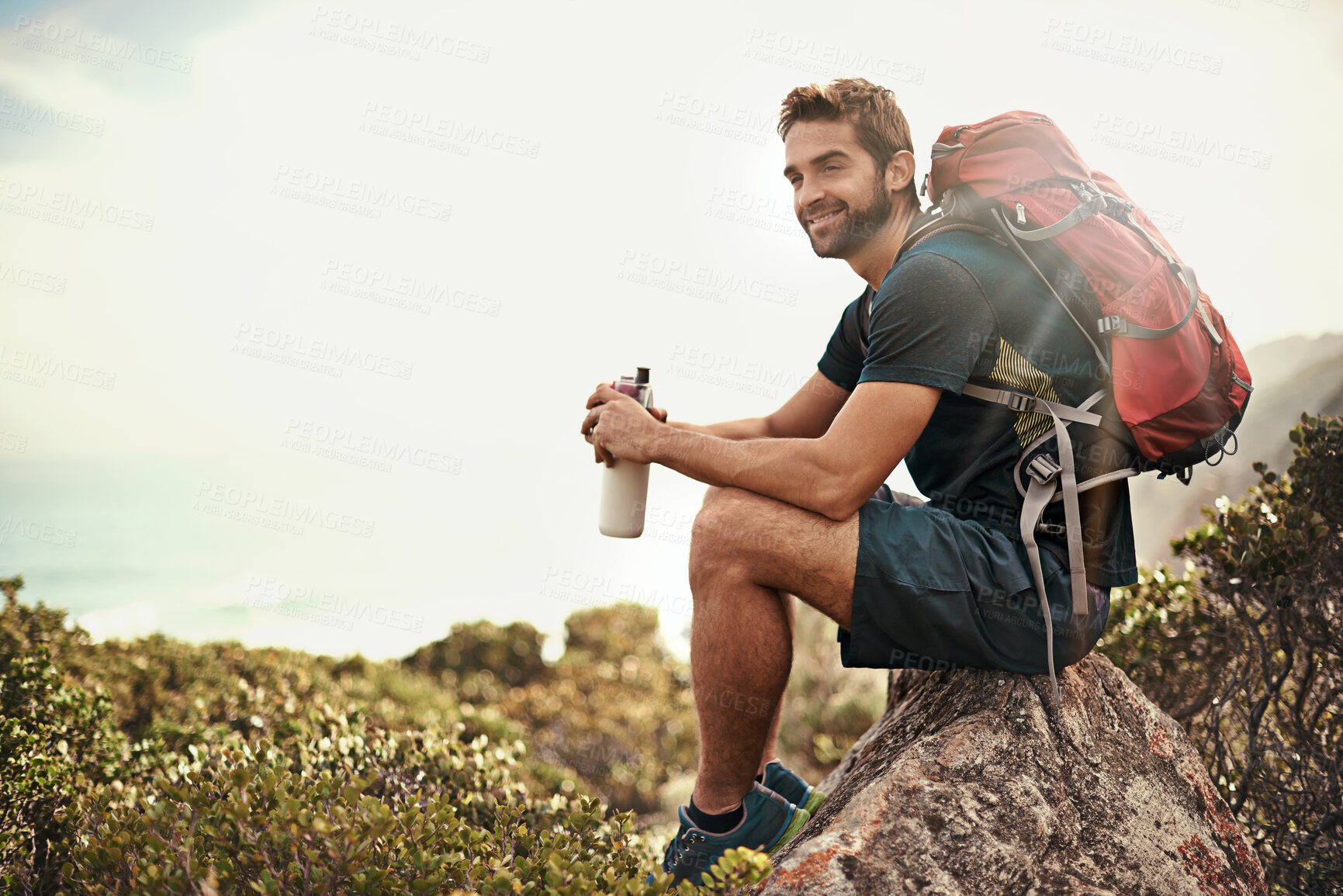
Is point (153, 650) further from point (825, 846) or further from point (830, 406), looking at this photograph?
point (825, 846)

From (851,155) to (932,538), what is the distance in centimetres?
142

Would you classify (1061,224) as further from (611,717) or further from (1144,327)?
(611,717)

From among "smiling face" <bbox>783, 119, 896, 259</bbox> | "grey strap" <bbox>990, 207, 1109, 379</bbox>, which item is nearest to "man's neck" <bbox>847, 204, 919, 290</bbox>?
"smiling face" <bbox>783, 119, 896, 259</bbox>

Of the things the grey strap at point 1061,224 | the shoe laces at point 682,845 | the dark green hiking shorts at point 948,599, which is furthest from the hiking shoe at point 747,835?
the grey strap at point 1061,224

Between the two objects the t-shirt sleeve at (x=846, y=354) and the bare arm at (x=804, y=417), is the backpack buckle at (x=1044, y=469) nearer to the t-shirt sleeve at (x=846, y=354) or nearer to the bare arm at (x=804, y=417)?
the t-shirt sleeve at (x=846, y=354)

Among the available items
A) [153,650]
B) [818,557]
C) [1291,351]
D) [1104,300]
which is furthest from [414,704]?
[1291,351]

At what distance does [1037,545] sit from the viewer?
247 cm

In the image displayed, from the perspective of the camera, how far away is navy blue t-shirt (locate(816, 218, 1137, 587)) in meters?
2.36

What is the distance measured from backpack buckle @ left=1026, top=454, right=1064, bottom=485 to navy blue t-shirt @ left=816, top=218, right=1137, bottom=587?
0.05m

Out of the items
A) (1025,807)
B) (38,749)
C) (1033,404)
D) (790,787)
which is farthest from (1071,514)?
(38,749)

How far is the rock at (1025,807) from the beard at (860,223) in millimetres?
1470

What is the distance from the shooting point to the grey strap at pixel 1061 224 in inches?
96.0

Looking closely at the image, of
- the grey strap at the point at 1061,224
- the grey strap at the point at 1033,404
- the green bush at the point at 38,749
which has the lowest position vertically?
the green bush at the point at 38,749

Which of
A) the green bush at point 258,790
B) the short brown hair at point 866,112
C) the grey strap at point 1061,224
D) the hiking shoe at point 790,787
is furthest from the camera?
the short brown hair at point 866,112
